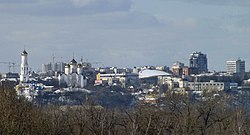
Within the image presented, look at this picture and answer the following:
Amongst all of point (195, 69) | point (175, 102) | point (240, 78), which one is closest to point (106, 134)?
point (175, 102)

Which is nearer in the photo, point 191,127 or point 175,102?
point 191,127

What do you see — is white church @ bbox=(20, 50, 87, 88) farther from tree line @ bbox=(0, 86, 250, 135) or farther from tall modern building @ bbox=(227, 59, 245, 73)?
tree line @ bbox=(0, 86, 250, 135)

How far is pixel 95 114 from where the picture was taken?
3369 cm

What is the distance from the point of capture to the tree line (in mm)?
23828

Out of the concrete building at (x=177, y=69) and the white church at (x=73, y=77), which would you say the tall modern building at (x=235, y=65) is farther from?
the white church at (x=73, y=77)

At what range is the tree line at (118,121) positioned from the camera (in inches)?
938

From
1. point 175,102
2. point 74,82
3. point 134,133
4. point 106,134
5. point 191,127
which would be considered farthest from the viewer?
point 74,82

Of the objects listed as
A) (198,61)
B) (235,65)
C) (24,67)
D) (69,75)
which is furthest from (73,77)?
(235,65)

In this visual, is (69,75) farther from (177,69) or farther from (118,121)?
(118,121)

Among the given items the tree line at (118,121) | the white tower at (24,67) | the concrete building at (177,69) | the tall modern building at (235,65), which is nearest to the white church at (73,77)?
the white tower at (24,67)

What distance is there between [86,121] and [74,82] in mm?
90151

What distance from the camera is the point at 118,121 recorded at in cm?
3525

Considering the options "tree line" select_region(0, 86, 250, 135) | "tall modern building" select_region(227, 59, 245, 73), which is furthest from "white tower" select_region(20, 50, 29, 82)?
"tree line" select_region(0, 86, 250, 135)

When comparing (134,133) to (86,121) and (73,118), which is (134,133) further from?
(73,118)
